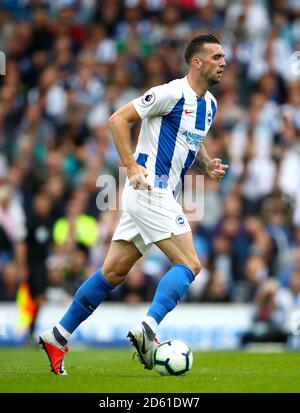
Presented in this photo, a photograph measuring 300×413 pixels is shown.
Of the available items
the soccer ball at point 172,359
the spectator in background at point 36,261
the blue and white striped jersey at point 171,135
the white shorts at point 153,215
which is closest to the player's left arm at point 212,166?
the blue and white striped jersey at point 171,135

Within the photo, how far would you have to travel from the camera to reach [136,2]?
60.8ft

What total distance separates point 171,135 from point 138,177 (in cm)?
67

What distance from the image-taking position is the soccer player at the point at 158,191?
761 cm

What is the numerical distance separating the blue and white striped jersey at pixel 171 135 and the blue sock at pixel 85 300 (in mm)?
913

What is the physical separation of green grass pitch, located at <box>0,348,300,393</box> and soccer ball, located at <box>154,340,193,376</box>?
9 cm

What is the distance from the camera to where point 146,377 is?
748 cm

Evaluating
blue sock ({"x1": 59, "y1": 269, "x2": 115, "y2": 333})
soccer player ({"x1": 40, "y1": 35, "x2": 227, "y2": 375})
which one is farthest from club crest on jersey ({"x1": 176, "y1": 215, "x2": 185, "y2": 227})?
blue sock ({"x1": 59, "y1": 269, "x2": 115, "y2": 333})

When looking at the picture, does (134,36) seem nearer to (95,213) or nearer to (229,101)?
(229,101)

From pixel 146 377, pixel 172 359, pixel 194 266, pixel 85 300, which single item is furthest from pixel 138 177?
pixel 146 377

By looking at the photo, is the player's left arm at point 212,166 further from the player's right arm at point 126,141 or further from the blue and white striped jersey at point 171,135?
the player's right arm at point 126,141

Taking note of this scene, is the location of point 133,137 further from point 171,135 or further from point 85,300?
point 85,300
